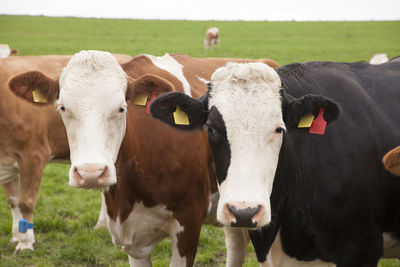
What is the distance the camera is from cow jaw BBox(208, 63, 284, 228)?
291 cm

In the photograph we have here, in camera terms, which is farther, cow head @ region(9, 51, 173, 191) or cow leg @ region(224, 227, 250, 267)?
cow leg @ region(224, 227, 250, 267)

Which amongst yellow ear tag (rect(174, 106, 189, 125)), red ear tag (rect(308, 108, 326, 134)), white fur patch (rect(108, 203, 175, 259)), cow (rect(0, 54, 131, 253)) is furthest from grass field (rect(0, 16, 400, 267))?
red ear tag (rect(308, 108, 326, 134))

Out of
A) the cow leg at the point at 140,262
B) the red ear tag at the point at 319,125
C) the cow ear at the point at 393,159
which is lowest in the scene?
the cow leg at the point at 140,262

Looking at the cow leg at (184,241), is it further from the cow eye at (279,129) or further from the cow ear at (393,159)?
the cow ear at (393,159)

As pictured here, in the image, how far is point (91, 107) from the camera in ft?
12.3

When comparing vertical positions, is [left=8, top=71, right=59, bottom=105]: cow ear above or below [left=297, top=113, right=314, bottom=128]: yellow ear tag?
above

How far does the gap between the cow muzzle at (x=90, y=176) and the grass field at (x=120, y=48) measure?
2.33 meters

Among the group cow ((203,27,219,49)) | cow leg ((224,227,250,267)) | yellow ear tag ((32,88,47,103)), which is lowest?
cow leg ((224,227,250,267))

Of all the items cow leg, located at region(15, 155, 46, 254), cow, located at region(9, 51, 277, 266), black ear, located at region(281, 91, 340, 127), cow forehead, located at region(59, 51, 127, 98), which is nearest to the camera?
black ear, located at region(281, 91, 340, 127)

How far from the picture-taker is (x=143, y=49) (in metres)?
29.0

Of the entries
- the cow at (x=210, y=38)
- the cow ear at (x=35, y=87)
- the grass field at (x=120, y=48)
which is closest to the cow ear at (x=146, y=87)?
the cow ear at (x=35, y=87)

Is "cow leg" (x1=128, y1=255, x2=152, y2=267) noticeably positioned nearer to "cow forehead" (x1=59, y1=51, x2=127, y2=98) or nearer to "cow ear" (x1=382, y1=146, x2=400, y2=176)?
"cow forehead" (x1=59, y1=51, x2=127, y2=98)

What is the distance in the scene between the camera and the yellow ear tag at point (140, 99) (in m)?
4.36

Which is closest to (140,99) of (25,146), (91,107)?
(91,107)
